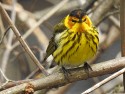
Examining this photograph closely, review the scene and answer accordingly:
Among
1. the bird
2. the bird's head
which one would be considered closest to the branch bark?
the bird

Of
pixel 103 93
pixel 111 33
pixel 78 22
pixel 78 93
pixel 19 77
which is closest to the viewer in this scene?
pixel 78 22

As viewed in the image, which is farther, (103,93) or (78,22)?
(103,93)

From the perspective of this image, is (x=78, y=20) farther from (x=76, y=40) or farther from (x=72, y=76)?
(x=72, y=76)

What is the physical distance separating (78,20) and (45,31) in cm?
158

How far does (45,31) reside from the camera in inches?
141

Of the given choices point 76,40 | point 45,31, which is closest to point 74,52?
point 76,40

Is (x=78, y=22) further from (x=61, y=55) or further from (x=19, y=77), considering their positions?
(x=19, y=77)

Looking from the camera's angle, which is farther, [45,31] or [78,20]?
[45,31]

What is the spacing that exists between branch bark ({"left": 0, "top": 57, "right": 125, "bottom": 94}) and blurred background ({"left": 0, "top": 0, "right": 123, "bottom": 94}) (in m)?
0.47

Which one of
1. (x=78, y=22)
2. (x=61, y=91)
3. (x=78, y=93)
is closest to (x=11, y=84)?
(x=78, y=22)

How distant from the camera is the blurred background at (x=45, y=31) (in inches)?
105

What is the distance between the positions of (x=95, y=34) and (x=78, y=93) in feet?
5.51

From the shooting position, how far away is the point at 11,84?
1.91 meters

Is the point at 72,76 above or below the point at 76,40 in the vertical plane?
below
